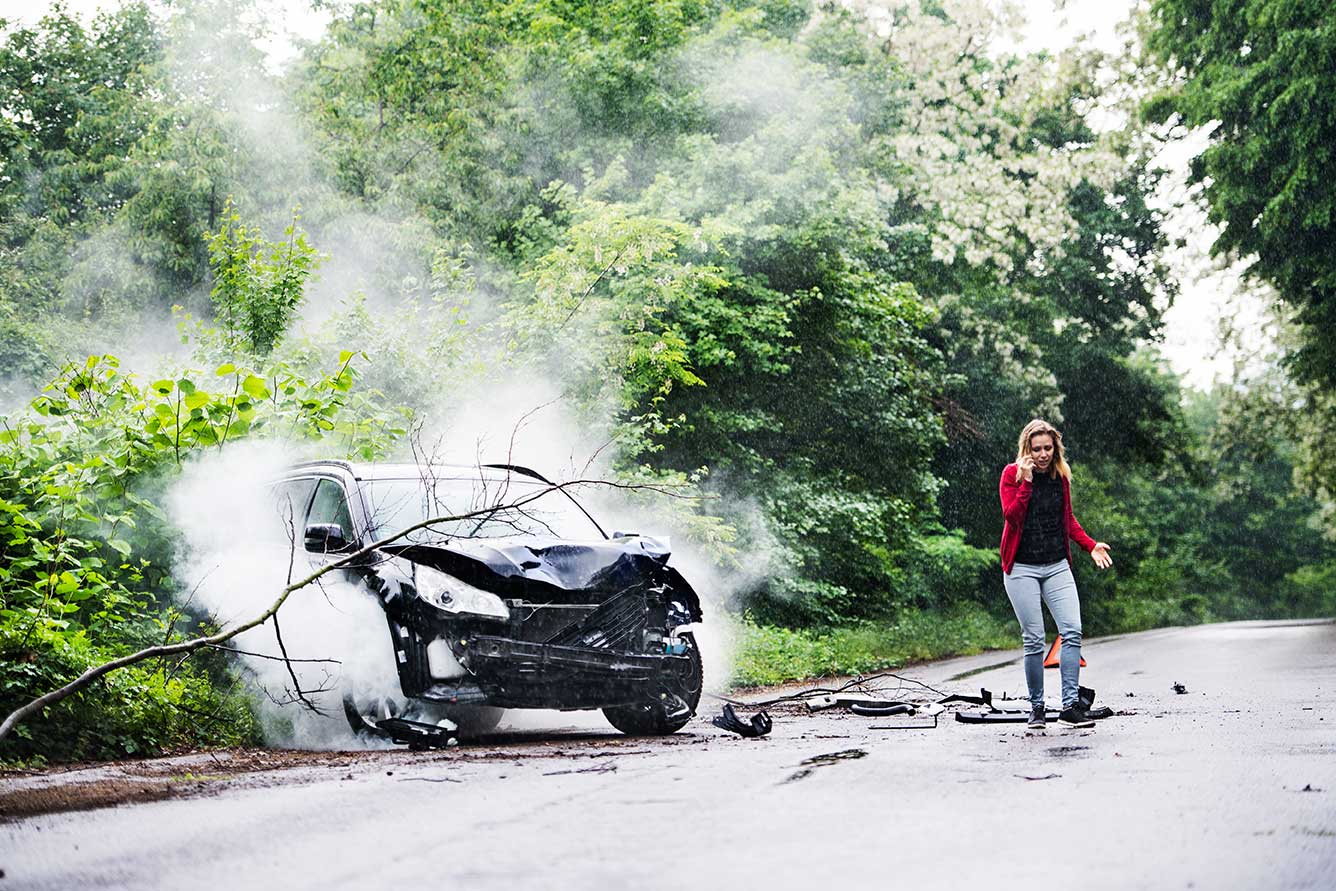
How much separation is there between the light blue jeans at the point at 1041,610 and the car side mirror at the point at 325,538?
4.30 metres

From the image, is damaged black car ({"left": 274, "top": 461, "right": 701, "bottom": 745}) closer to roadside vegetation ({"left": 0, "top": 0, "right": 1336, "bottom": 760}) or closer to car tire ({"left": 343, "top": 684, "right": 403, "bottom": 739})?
car tire ({"left": 343, "top": 684, "right": 403, "bottom": 739})

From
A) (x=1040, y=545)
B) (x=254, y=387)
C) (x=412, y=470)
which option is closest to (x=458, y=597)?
(x=412, y=470)

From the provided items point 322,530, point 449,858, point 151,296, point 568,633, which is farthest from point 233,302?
point 449,858

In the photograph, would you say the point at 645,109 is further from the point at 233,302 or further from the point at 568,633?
the point at 568,633

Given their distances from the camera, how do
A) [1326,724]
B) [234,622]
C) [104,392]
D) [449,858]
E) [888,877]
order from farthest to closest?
[104,392]
[234,622]
[1326,724]
[449,858]
[888,877]

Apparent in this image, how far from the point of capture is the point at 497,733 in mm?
9539

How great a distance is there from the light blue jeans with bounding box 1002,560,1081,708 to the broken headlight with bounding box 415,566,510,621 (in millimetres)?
3421

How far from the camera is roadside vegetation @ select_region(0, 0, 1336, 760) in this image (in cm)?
1513

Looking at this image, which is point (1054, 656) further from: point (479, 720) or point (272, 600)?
point (272, 600)

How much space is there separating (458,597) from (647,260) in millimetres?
10249

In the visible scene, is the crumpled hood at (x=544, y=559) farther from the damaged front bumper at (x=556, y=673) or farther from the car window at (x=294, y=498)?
the car window at (x=294, y=498)

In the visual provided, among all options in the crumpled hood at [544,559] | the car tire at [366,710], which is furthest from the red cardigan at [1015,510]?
the car tire at [366,710]

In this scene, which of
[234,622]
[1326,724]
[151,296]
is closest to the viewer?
[1326,724]

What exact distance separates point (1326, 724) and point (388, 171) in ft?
63.7
